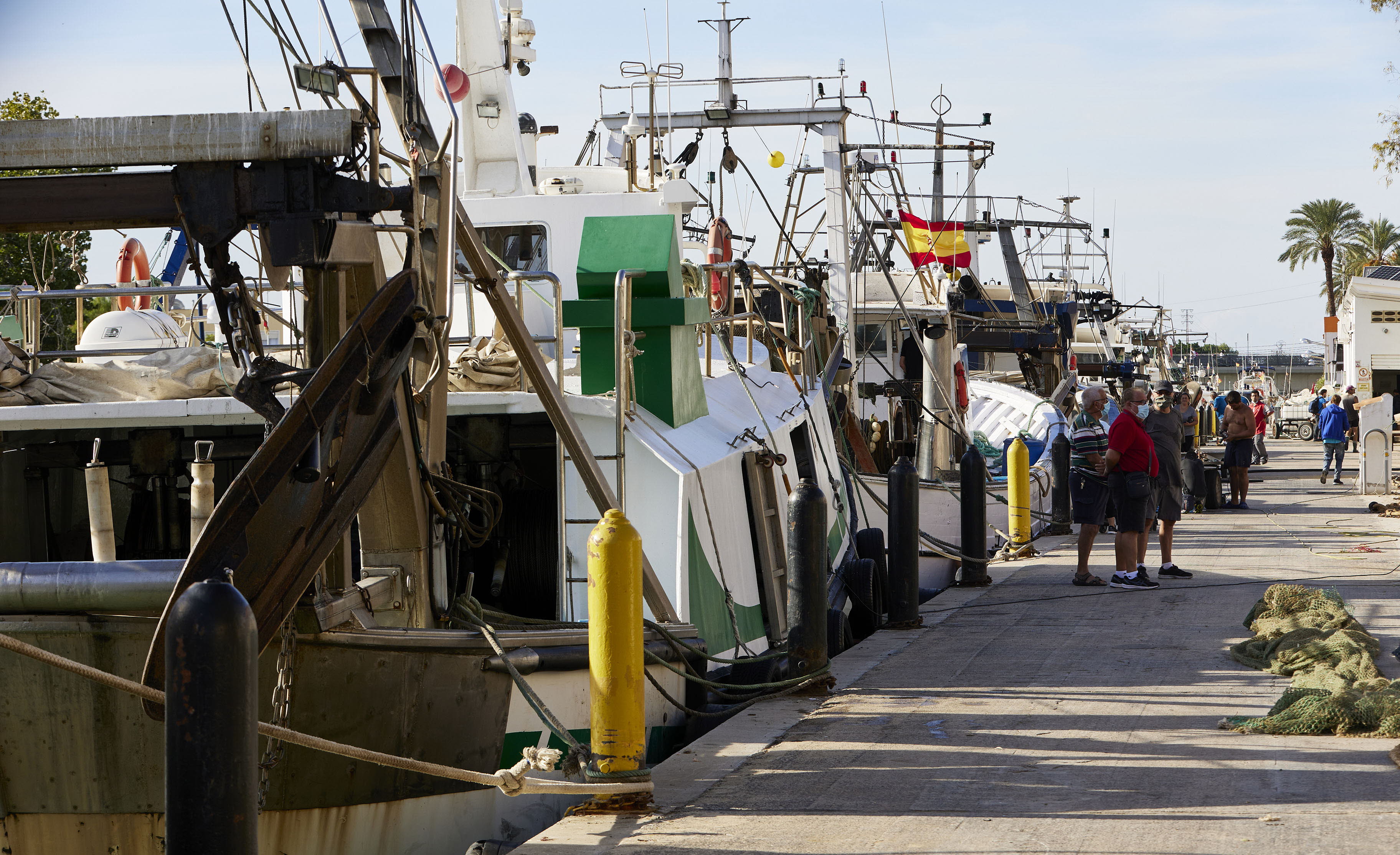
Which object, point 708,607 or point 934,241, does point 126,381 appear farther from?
point 934,241

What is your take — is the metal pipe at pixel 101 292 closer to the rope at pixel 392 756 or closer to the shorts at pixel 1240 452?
the rope at pixel 392 756

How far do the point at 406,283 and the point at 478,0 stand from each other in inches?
259

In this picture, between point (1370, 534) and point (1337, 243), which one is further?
point (1337, 243)

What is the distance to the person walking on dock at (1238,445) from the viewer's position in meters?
18.8

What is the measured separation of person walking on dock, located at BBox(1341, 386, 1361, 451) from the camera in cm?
3055

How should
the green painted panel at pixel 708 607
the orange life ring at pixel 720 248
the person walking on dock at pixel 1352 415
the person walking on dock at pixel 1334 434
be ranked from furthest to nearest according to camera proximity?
the person walking on dock at pixel 1352 415 → the person walking on dock at pixel 1334 434 → the orange life ring at pixel 720 248 → the green painted panel at pixel 708 607

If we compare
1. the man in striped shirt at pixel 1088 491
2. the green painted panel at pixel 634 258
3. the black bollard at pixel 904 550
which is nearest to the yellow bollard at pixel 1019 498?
the man in striped shirt at pixel 1088 491

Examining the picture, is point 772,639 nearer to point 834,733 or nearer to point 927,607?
point 927,607

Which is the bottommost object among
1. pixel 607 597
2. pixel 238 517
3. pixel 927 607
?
pixel 927 607

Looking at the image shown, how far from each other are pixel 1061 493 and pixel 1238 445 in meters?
3.20

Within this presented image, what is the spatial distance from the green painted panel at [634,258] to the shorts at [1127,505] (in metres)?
4.79

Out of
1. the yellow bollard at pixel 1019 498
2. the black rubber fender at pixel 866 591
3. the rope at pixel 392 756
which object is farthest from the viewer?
the yellow bollard at pixel 1019 498

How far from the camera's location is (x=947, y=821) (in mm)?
5188

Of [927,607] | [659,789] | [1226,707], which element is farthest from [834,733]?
[927,607]
